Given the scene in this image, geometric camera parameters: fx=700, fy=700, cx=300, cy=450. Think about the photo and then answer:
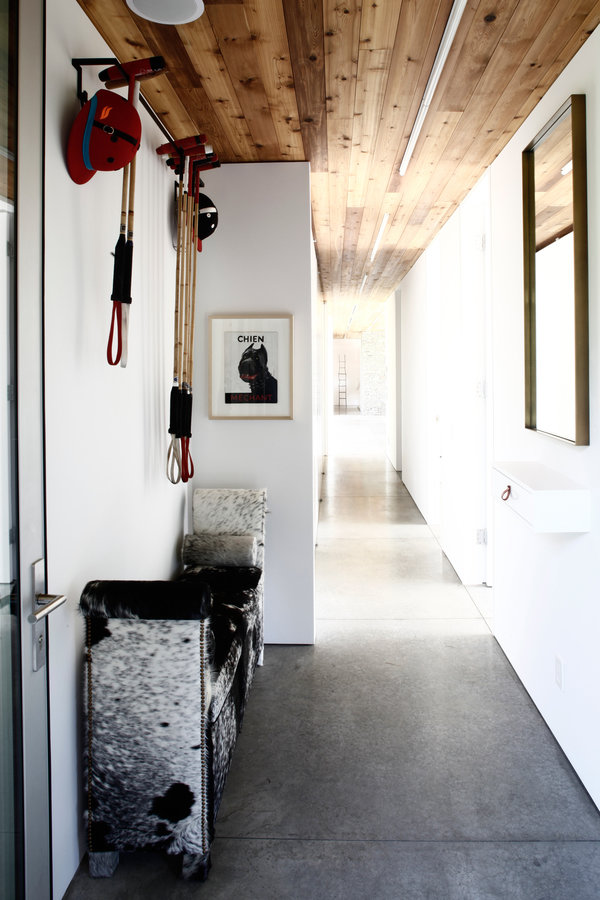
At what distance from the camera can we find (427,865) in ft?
7.08

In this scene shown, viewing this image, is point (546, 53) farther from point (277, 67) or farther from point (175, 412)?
point (175, 412)

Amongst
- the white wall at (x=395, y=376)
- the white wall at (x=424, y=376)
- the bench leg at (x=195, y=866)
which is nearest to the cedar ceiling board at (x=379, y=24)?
the bench leg at (x=195, y=866)

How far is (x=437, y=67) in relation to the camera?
2549 mm

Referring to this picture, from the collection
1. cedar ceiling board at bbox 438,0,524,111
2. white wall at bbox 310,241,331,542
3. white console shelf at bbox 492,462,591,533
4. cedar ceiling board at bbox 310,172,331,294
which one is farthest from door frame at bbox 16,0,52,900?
white wall at bbox 310,241,331,542

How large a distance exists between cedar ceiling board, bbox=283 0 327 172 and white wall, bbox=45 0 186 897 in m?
0.66

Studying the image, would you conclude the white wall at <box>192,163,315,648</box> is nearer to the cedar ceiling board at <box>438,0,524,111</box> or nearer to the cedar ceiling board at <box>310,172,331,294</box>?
the cedar ceiling board at <box>310,172,331,294</box>

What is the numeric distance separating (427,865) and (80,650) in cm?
126

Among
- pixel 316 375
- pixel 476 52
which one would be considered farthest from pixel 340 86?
pixel 316 375

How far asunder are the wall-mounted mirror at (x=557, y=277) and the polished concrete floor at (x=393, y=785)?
1285mm

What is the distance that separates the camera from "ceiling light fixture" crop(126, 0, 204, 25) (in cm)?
189

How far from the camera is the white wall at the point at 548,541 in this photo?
2.38 metres

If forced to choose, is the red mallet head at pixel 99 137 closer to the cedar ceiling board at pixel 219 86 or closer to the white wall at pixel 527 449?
the cedar ceiling board at pixel 219 86

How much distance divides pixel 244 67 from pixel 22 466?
1753 mm

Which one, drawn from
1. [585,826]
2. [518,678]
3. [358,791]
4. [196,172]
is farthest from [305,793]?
[196,172]
